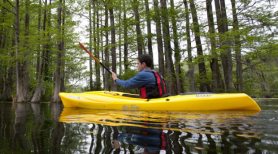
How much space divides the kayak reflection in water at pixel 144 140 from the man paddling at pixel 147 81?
3.32 m

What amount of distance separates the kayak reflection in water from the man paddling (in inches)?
131

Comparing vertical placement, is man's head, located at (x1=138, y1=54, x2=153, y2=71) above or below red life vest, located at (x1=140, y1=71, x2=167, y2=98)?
above

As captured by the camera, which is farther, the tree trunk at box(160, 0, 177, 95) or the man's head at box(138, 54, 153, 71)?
the tree trunk at box(160, 0, 177, 95)

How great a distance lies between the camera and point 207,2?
13.0m

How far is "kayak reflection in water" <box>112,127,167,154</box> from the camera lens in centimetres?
221

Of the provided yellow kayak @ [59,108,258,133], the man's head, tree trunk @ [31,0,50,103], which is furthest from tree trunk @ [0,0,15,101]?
yellow kayak @ [59,108,258,133]

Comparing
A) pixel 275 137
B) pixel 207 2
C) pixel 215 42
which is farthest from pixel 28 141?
pixel 207 2

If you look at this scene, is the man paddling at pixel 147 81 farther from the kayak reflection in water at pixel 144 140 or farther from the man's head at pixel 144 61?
the kayak reflection in water at pixel 144 140

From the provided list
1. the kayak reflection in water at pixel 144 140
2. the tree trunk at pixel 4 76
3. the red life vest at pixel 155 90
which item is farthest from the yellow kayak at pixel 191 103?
the tree trunk at pixel 4 76

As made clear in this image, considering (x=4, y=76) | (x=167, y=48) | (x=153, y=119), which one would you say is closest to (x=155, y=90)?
(x=153, y=119)

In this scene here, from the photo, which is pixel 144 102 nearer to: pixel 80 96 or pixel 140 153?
pixel 80 96

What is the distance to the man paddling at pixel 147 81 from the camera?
6.38 m

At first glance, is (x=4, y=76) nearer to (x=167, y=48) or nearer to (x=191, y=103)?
(x=167, y=48)

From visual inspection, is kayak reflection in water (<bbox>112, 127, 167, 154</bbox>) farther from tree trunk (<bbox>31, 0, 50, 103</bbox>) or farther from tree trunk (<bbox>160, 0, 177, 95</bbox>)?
tree trunk (<bbox>31, 0, 50, 103</bbox>)
